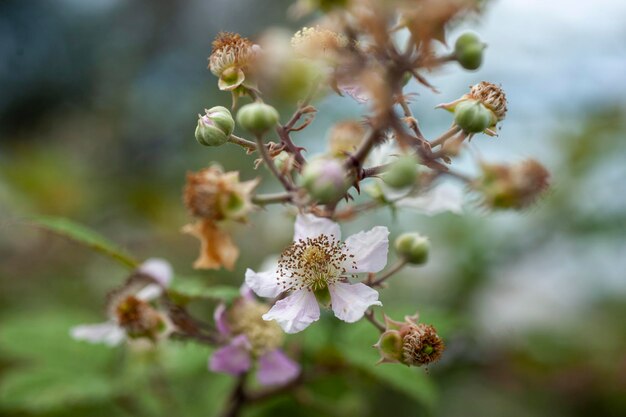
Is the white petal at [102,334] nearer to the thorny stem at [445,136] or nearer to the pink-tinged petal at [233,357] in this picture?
the pink-tinged petal at [233,357]

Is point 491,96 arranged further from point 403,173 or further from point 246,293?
point 246,293

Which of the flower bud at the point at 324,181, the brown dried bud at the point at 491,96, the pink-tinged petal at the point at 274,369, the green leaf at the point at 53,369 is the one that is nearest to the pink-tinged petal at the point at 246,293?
the pink-tinged petal at the point at 274,369

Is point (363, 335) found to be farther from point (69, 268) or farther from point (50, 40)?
point (50, 40)

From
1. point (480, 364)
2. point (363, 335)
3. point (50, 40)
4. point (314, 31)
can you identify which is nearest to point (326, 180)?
point (314, 31)

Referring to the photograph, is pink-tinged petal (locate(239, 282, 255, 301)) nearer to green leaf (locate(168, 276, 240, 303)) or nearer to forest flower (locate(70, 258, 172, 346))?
green leaf (locate(168, 276, 240, 303))

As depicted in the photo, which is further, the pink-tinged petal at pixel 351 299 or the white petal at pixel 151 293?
the white petal at pixel 151 293

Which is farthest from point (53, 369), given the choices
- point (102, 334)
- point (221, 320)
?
point (221, 320)
